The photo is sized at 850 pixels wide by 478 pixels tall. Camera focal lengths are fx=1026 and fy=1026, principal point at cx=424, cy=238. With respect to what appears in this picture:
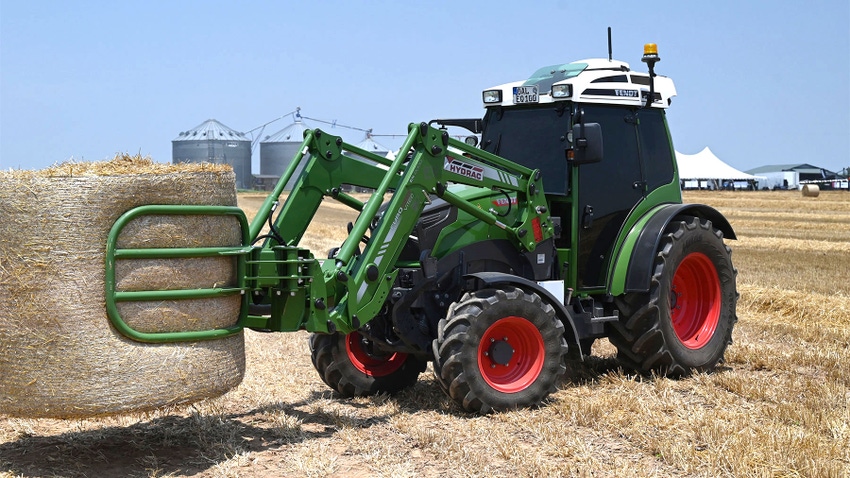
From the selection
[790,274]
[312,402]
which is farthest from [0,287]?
[790,274]

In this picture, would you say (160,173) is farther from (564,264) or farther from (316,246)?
(316,246)

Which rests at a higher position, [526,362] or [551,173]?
[551,173]

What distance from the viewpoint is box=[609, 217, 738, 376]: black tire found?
8445mm

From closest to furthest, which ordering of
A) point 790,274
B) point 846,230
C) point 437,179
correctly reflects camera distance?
point 437,179, point 790,274, point 846,230

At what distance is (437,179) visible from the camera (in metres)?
7.50

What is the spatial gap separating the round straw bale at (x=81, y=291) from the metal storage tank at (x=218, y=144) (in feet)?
258

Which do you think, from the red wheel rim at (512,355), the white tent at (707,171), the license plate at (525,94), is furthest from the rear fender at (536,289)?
the white tent at (707,171)

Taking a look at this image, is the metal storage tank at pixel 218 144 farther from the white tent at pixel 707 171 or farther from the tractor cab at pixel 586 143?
the tractor cab at pixel 586 143

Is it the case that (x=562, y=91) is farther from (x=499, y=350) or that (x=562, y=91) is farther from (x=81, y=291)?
(x=81, y=291)

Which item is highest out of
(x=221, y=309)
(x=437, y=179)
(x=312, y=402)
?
(x=437, y=179)

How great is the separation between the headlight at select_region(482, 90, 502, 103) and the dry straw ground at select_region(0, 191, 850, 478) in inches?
97.3

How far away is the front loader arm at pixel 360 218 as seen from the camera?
6.66m

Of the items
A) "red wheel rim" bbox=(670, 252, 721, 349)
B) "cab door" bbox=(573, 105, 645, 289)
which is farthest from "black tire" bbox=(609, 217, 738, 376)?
"cab door" bbox=(573, 105, 645, 289)

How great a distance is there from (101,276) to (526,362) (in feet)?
10.9
